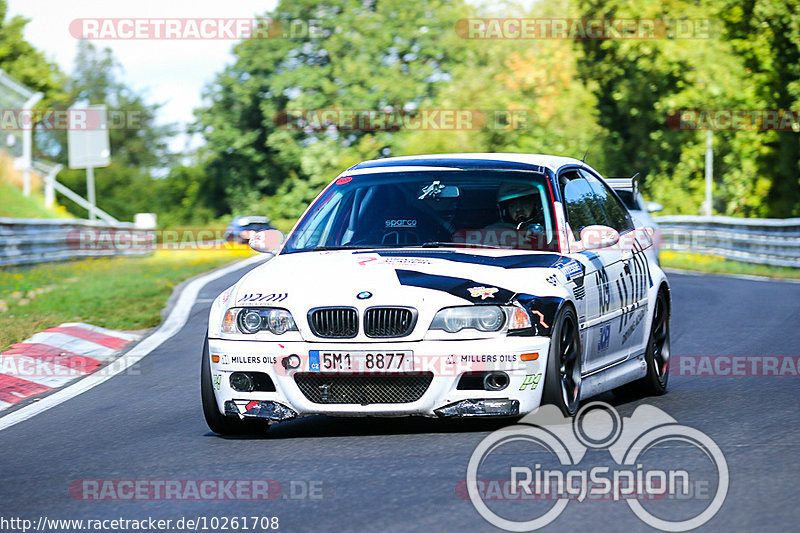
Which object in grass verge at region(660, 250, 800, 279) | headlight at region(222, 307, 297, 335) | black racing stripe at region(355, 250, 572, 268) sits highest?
black racing stripe at region(355, 250, 572, 268)

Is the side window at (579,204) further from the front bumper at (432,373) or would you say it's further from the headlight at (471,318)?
the front bumper at (432,373)

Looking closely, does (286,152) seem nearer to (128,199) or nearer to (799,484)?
(128,199)

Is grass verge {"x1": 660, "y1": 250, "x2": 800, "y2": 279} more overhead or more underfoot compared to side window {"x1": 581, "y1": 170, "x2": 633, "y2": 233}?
more underfoot

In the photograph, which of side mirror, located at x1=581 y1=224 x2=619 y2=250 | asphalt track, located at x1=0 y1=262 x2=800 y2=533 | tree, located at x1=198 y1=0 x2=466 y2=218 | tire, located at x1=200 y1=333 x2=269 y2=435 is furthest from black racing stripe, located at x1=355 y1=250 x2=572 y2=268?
tree, located at x1=198 y1=0 x2=466 y2=218

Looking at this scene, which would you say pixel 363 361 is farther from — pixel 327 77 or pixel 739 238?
pixel 327 77

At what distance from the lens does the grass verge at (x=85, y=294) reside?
14.3m

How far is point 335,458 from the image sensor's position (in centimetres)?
659

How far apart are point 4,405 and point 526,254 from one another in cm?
389

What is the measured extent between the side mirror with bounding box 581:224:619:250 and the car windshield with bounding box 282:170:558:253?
0.18 metres

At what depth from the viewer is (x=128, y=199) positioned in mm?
94938

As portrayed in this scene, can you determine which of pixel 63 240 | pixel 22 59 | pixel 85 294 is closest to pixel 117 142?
pixel 22 59

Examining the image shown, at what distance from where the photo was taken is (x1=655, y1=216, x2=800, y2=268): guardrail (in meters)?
26.1

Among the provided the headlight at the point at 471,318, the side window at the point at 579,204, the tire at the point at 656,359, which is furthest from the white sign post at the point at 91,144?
the headlight at the point at 471,318

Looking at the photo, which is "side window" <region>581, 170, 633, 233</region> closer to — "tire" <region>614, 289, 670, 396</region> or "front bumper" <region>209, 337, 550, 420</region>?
"tire" <region>614, 289, 670, 396</region>
